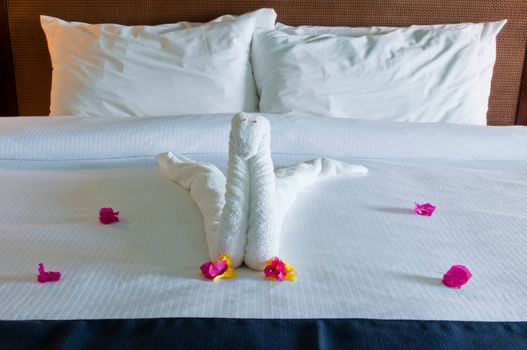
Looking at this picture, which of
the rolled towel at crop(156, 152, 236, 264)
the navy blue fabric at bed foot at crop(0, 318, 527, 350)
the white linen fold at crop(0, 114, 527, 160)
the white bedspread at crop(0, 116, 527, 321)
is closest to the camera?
the navy blue fabric at bed foot at crop(0, 318, 527, 350)

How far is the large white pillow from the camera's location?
199 centimetres

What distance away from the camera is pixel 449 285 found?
1.00m

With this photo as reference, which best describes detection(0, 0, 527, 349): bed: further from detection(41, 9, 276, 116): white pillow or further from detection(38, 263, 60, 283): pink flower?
detection(41, 9, 276, 116): white pillow

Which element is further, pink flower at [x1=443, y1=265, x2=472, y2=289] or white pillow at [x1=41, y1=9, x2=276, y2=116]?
white pillow at [x1=41, y1=9, x2=276, y2=116]

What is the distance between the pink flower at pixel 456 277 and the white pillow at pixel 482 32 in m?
1.33

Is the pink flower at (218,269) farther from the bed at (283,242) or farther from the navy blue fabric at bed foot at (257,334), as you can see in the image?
the navy blue fabric at bed foot at (257,334)

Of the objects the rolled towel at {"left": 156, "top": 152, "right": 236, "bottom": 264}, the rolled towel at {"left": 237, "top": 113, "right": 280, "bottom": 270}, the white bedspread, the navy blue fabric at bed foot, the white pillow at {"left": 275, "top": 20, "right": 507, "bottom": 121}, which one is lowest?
the white bedspread

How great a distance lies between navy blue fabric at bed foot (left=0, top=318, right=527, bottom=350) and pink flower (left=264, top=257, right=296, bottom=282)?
0.45 feet

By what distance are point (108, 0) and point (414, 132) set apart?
1.35 meters

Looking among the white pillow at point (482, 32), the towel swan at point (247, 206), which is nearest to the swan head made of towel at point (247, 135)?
the towel swan at point (247, 206)

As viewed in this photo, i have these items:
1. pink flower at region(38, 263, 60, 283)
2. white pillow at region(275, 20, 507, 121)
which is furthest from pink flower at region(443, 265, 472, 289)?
white pillow at region(275, 20, 507, 121)

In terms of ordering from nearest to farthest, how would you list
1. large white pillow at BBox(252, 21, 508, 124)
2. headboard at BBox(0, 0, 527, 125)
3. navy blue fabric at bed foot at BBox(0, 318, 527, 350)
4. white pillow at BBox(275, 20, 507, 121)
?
navy blue fabric at bed foot at BBox(0, 318, 527, 350) < large white pillow at BBox(252, 21, 508, 124) < white pillow at BBox(275, 20, 507, 121) < headboard at BBox(0, 0, 527, 125)

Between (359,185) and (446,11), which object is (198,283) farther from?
(446,11)

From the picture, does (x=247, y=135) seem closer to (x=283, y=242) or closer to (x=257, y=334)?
(x=283, y=242)
